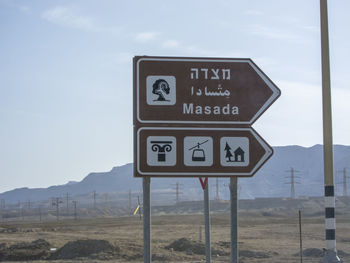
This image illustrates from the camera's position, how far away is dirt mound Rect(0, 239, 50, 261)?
94.8ft

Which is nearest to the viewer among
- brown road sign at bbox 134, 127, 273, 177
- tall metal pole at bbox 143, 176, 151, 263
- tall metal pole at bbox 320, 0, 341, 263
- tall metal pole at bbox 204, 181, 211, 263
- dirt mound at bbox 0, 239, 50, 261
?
tall metal pole at bbox 143, 176, 151, 263

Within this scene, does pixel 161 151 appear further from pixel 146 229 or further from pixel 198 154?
pixel 146 229

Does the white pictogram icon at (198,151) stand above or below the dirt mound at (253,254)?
above

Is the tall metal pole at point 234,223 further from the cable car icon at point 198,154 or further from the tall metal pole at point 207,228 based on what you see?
the tall metal pole at point 207,228

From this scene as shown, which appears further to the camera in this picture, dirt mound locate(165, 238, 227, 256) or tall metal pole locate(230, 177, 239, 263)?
dirt mound locate(165, 238, 227, 256)

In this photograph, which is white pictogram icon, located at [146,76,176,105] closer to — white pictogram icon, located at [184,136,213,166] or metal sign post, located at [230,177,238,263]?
white pictogram icon, located at [184,136,213,166]

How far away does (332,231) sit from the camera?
30.2 feet

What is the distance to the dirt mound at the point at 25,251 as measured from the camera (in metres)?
28.9

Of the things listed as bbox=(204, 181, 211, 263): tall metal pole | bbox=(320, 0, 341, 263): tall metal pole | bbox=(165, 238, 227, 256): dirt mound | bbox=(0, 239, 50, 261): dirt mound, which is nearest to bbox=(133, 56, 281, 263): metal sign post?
bbox=(320, 0, 341, 263): tall metal pole

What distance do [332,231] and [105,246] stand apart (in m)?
21.5

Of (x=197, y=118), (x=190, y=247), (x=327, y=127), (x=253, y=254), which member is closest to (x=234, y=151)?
(x=197, y=118)

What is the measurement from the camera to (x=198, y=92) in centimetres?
771

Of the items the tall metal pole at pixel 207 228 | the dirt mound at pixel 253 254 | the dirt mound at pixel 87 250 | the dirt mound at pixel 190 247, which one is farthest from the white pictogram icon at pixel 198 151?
the dirt mound at pixel 190 247

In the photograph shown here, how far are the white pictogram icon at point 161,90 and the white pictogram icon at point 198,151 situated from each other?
52cm
